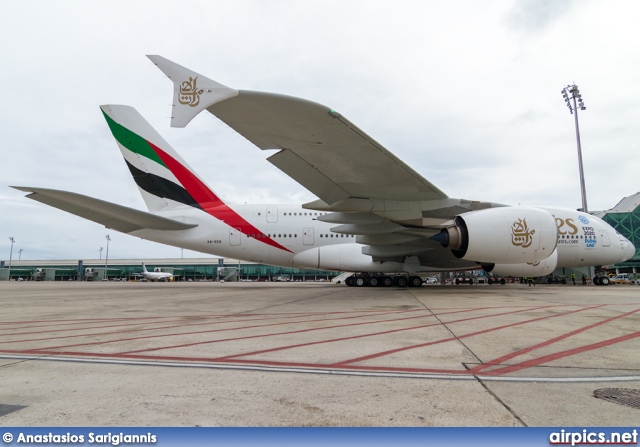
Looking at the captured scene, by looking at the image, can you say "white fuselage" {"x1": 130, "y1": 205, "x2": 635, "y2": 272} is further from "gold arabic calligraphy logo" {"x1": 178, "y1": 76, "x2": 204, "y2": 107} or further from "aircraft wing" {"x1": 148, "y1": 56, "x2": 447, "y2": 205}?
"gold arabic calligraphy logo" {"x1": 178, "y1": 76, "x2": 204, "y2": 107}

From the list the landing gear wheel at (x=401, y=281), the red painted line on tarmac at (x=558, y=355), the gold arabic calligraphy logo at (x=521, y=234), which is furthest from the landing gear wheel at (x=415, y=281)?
the red painted line on tarmac at (x=558, y=355)

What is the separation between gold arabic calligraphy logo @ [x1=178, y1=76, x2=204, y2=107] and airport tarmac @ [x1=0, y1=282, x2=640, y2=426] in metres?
3.83

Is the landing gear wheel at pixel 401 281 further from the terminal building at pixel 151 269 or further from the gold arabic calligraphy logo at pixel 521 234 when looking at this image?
the terminal building at pixel 151 269

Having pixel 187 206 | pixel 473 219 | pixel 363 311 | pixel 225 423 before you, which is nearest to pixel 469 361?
pixel 225 423

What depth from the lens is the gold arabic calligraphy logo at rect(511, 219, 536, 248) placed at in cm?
1183

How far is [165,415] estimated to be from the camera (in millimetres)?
2182

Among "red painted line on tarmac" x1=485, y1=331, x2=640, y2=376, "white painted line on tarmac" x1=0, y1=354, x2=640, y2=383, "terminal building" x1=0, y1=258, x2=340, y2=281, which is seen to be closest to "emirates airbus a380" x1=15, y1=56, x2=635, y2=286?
"white painted line on tarmac" x1=0, y1=354, x2=640, y2=383

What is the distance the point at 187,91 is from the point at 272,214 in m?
10.8

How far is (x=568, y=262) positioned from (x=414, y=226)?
920cm

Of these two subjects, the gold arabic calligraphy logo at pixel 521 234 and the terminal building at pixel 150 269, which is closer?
the gold arabic calligraphy logo at pixel 521 234

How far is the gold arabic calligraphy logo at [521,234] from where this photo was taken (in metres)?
11.8

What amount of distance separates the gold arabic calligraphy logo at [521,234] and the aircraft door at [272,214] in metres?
9.75

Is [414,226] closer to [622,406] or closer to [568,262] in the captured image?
[568,262]

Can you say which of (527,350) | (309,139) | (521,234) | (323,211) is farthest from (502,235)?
(527,350)
